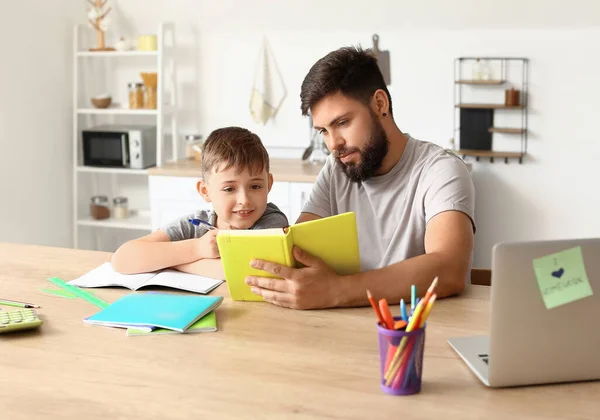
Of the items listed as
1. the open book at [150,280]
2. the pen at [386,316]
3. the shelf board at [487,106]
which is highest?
the shelf board at [487,106]

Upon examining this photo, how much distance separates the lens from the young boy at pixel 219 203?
2.02m

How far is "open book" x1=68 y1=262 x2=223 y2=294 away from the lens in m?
1.93

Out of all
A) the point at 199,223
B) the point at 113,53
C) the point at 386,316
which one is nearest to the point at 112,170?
the point at 113,53

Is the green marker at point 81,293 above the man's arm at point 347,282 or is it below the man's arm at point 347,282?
below

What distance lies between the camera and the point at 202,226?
2.21 meters

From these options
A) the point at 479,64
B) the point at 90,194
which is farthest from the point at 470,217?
the point at 90,194

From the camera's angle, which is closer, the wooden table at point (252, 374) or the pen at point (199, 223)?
the wooden table at point (252, 374)

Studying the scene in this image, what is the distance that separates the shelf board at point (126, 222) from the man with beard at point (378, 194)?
2.31m

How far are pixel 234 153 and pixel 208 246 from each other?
0.79 feet

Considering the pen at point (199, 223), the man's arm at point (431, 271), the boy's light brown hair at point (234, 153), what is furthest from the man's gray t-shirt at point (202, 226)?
the man's arm at point (431, 271)

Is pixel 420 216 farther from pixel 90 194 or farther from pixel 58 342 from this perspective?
pixel 90 194

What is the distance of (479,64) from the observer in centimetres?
405

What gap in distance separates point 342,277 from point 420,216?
0.46m

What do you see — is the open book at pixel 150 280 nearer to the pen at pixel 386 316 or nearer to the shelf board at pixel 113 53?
the pen at pixel 386 316
